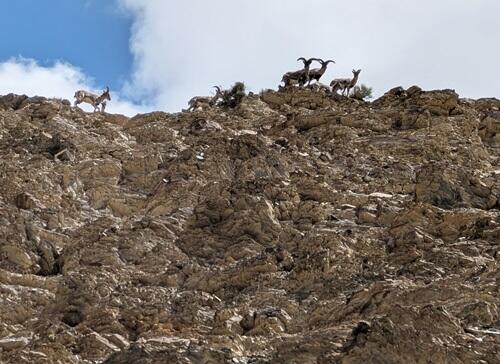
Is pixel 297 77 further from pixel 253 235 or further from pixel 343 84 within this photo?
pixel 253 235

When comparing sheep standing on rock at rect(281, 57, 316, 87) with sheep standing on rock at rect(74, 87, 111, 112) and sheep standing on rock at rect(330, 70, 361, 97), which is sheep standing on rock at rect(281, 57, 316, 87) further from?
sheep standing on rock at rect(74, 87, 111, 112)

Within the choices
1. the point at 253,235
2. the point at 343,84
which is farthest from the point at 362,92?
the point at 253,235

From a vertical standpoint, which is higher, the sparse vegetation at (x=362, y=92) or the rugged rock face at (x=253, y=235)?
the sparse vegetation at (x=362, y=92)

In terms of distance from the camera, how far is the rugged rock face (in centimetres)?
1173

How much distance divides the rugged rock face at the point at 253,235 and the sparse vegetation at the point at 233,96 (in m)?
2.68

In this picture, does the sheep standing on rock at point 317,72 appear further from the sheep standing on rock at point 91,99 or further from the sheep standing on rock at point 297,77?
the sheep standing on rock at point 91,99

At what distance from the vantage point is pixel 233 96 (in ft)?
96.9

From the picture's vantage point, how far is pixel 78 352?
12.3m

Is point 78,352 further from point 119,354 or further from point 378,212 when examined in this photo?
point 378,212

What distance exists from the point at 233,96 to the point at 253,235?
42.7 ft

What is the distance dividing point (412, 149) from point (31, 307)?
10767mm

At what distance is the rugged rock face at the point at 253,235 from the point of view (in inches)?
462

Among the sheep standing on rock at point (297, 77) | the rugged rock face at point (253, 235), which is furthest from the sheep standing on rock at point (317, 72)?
the rugged rock face at point (253, 235)

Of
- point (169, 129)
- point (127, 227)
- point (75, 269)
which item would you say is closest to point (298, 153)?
point (169, 129)
